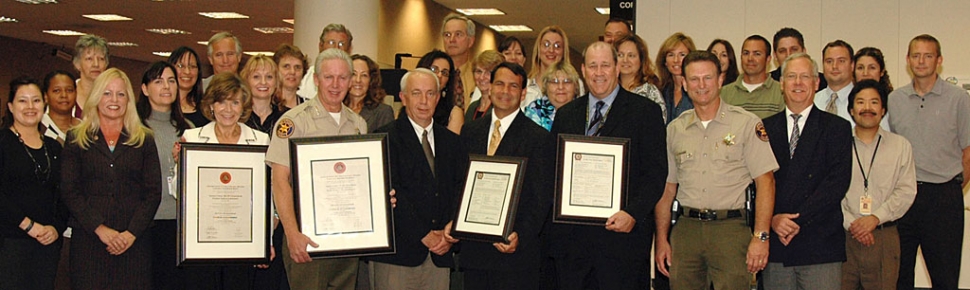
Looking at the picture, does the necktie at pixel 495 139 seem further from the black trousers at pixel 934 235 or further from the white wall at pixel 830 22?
the white wall at pixel 830 22

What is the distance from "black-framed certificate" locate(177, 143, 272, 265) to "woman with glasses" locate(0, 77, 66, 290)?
920 millimetres

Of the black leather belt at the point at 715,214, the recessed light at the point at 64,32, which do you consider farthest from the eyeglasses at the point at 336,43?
the recessed light at the point at 64,32

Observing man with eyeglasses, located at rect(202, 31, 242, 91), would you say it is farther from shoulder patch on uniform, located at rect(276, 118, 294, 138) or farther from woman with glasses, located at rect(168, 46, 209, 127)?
shoulder patch on uniform, located at rect(276, 118, 294, 138)

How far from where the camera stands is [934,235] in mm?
5500

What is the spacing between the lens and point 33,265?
4.76 m

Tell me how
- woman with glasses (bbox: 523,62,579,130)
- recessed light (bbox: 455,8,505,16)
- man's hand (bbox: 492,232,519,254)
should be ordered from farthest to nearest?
recessed light (bbox: 455,8,505,16), woman with glasses (bbox: 523,62,579,130), man's hand (bbox: 492,232,519,254)

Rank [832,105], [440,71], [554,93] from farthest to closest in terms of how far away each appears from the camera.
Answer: [440,71] → [832,105] → [554,93]

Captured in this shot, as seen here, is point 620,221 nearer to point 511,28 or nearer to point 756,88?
point 756,88

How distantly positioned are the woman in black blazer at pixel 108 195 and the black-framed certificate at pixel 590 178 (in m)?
2.11

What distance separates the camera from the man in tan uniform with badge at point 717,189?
4.34 meters

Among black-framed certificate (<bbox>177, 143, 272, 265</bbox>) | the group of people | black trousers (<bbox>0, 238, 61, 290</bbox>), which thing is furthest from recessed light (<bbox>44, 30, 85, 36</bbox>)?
black-framed certificate (<bbox>177, 143, 272, 265</bbox>)

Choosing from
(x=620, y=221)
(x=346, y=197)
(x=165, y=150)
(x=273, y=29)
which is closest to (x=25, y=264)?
(x=165, y=150)

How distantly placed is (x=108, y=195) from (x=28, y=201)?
504 millimetres

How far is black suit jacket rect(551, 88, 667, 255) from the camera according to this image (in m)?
4.32
